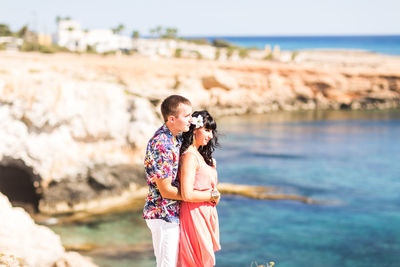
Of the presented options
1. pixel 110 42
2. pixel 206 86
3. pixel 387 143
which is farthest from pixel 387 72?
pixel 110 42

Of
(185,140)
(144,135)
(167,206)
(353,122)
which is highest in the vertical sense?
(185,140)

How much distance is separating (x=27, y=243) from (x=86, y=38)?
207ft

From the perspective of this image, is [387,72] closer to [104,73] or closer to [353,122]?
[353,122]

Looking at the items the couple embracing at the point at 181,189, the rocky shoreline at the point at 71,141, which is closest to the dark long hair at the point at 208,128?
the couple embracing at the point at 181,189

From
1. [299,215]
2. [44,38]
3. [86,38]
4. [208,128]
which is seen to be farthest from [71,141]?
[44,38]


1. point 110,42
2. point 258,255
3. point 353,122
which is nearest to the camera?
point 258,255

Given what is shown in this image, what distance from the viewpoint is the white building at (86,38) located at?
66.4 metres

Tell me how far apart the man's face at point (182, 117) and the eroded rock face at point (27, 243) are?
289 cm

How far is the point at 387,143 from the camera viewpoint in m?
31.3

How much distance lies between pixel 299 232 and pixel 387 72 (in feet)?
132

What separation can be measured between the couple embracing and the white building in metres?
61.5

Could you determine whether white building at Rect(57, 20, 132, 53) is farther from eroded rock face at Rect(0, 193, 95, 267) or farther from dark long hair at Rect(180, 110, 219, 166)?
dark long hair at Rect(180, 110, 219, 166)

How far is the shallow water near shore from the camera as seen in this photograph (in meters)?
13.0

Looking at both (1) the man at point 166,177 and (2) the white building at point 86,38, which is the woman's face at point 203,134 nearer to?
(1) the man at point 166,177
